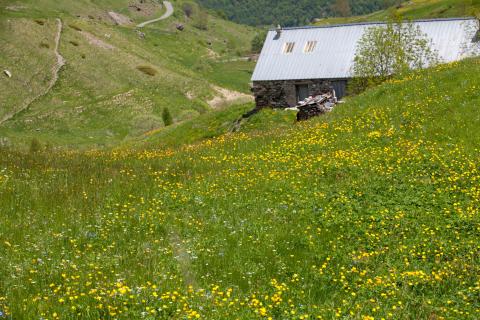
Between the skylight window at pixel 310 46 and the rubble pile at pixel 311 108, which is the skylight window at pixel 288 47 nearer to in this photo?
the skylight window at pixel 310 46

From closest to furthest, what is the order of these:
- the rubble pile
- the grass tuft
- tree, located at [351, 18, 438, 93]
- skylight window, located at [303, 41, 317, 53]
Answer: the rubble pile
tree, located at [351, 18, 438, 93]
skylight window, located at [303, 41, 317, 53]
the grass tuft

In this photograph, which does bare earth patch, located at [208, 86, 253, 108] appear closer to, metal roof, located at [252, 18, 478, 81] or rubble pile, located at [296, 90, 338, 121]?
metal roof, located at [252, 18, 478, 81]

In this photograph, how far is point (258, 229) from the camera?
12.7m

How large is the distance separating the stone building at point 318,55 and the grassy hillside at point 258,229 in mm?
29416

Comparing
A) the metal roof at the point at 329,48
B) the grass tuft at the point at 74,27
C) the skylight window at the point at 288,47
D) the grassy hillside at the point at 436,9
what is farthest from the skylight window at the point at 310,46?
the grass tuft at the point at 74,27

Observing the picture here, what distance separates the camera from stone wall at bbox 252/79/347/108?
5025 centimetres

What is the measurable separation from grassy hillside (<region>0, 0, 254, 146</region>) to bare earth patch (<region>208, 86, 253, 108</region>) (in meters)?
1.25

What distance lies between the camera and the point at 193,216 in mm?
13555

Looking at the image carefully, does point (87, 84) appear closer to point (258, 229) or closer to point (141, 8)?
point (258, 229)

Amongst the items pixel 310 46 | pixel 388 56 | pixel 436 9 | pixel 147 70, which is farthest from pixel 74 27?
pixel 436 9

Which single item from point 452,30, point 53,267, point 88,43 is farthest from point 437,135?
point 88,43

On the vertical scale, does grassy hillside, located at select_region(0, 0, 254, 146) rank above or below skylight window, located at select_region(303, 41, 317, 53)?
below

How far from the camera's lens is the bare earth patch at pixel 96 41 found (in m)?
103

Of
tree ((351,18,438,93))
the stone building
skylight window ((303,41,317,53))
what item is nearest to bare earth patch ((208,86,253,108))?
the stone building
